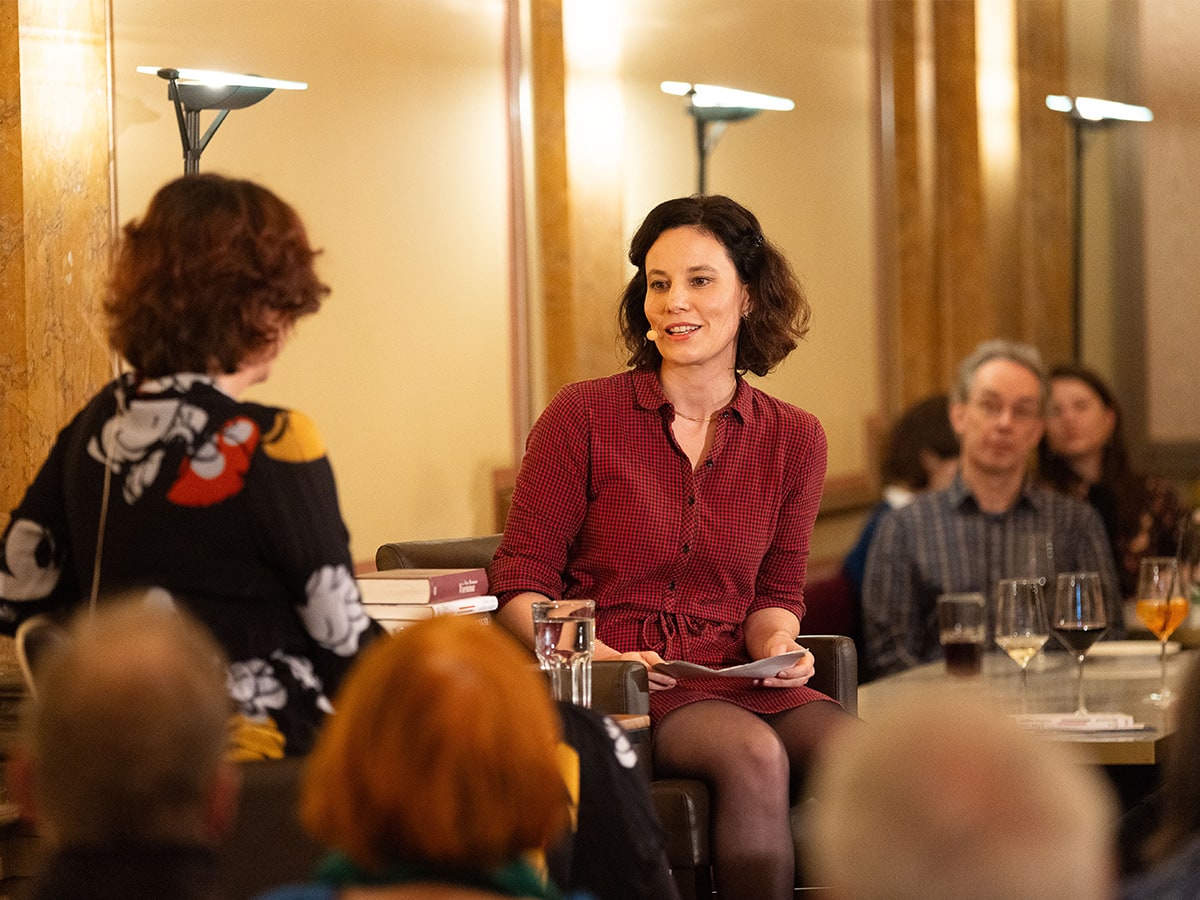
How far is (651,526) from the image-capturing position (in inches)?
125

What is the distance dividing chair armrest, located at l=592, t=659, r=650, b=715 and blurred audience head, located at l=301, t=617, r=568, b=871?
4.68ft

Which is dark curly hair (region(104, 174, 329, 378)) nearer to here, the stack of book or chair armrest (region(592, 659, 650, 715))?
the stack of book

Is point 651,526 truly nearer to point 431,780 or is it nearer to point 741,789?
point 741,789

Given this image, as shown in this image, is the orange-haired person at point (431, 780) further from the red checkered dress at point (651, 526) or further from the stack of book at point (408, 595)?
the red checkered dress at point (651, 526)

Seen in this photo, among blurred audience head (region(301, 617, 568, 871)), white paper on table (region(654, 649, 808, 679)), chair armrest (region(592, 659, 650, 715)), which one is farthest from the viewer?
white paper on table (region(654, 649, 808, 679))

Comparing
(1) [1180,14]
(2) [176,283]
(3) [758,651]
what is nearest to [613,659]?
(3) [758,651]

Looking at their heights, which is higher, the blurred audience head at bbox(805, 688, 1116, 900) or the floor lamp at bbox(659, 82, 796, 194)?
the floor lamp at bbox(659, 82, 796, 194)

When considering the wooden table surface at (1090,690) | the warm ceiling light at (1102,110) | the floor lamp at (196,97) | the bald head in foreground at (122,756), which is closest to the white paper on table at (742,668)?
the wooden table surface at (1090,690)

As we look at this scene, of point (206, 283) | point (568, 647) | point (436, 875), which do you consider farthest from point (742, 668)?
point (436, 875)

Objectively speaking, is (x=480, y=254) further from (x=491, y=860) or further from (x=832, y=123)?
(x=491, y=860)

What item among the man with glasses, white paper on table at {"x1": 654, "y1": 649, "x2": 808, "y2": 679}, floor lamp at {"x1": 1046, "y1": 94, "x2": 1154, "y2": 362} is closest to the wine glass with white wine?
white paper on table at {"x1": 654, "y1": 649, "x2": 808, "y2": 679}

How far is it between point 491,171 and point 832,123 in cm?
234

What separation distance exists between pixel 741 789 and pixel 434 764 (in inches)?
64.9

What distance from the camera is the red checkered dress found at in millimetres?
3174
